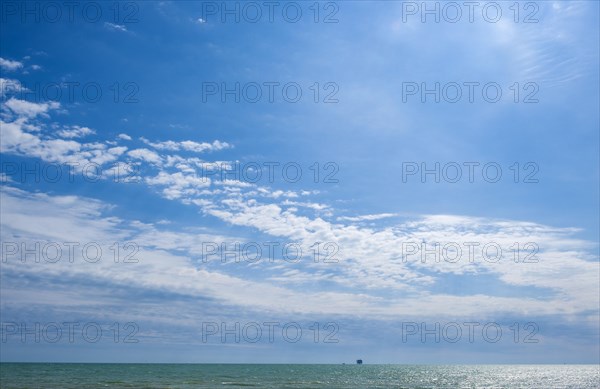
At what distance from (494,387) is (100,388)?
2717 inches

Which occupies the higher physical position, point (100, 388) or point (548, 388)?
point (100, 388)

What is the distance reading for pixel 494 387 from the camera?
328 ft

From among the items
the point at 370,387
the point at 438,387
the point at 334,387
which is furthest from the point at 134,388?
the point at 438,387

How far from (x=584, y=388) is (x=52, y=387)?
9173 cm

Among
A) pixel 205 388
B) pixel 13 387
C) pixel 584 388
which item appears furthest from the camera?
pixel 584 388

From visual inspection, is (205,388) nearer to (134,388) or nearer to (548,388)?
(134,388)

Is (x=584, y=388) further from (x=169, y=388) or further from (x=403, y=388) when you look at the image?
(x=169, y=388)

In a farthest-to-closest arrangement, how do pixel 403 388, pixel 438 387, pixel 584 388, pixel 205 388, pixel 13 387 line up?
1. pixel 584 388
2. pixel 438 387
3. pixel 403 388
4. pixel 205 388
5. pixel 13 387

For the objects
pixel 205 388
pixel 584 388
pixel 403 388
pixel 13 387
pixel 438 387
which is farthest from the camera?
pixel 584 388

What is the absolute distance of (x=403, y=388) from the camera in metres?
87.6

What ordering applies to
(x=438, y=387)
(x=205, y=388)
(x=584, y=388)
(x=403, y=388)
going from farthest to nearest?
1. (x=584, y=388)
2. (x=438, y=387)
3. (x=403, y=388)
4. (x=205, y=388)

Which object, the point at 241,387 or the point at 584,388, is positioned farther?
the point at 584,388

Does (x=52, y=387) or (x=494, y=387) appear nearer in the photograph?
(x=52, y=387)

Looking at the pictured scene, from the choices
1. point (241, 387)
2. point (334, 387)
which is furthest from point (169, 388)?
point (334, 387)
